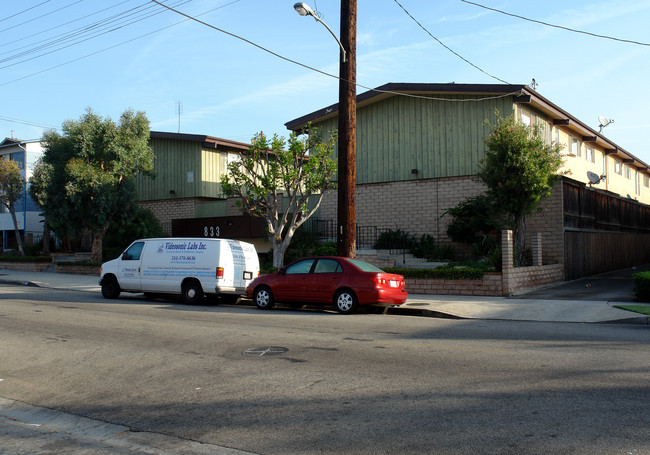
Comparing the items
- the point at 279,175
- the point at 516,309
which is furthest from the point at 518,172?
the point at 279,175

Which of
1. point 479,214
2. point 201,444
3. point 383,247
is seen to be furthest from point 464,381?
point 383,247

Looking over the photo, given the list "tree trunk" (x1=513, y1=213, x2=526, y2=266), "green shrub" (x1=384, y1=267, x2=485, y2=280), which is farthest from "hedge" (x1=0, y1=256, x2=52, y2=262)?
"tree trunk" (x1=513, y1=213, x2=526, y2=266)

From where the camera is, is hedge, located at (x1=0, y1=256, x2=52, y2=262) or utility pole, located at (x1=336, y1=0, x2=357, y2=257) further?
hedge, located at (x1=0, y1=256, x2=52, y2=262)

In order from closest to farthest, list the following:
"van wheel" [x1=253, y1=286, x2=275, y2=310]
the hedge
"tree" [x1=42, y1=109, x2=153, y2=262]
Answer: "van wheel" [x1=253, y1=286, x2=275, y2=310]
"tree" [x1=42, y1=109, x2=153, y2=262]
the hedge

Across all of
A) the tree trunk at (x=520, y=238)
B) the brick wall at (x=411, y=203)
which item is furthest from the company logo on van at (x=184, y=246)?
the brick wall at (x=411, y=203)

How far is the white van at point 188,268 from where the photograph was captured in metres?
16.6

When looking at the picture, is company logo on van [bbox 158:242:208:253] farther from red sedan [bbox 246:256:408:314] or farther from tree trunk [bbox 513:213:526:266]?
tree trunk [bbox 513:213:526:266]

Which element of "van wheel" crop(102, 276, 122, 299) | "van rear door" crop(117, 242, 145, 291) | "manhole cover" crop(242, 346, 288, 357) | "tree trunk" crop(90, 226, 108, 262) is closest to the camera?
"manhole cover" crop(242, 346, 288, 357)

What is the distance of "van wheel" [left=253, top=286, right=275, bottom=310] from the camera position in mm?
15750

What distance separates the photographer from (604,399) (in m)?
6.18

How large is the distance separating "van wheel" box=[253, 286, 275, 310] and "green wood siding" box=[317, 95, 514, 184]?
12.0 m

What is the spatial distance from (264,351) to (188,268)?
8172 millimetres

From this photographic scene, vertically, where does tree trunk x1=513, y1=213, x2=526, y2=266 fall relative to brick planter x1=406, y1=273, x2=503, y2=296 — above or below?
above

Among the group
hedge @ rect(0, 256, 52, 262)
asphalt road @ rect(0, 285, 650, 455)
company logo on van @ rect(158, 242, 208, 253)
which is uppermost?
company logo on van @ rect(158, 242, 208, 253)
